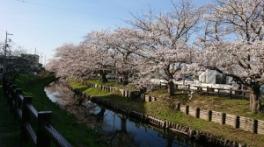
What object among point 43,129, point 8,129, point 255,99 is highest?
point 43,129

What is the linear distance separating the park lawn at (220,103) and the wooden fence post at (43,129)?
1704 cm

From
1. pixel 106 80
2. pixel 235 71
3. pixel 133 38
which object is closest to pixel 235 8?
pixel 235 71

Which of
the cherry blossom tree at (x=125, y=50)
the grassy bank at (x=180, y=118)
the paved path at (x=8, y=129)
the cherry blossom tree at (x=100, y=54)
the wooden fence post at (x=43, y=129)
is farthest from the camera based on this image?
the cherry blossom tree at (x=100, y=54)

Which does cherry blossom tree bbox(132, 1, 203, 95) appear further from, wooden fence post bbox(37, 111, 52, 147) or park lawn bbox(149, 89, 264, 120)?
wooden fence post bbox(37, 111, 52, 147)

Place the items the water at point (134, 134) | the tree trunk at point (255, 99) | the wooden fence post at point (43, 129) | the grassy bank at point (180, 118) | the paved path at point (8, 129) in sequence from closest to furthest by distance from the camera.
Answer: the wooden fence post at point (43, 129) → the paved path at point (8, 129) → the grassy bank at point (180, 118) → the water at point (134, 134) → the tree trunk at point (255, 99)

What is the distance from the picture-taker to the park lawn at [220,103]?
22.7 metres

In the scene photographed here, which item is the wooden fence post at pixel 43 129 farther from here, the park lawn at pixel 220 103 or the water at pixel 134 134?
the park lawn at pixel 220 103

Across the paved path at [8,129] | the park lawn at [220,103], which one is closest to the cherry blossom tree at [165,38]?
the park lawn at [220,103]

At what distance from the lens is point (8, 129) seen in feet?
33.6

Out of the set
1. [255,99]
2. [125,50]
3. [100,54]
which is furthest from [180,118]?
[100,54]

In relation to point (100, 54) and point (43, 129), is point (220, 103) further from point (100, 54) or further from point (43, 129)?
point (100, 54)

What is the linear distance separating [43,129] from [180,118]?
19.4 m

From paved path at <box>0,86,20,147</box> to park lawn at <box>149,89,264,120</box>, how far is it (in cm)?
1420

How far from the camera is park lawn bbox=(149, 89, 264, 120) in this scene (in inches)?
894
